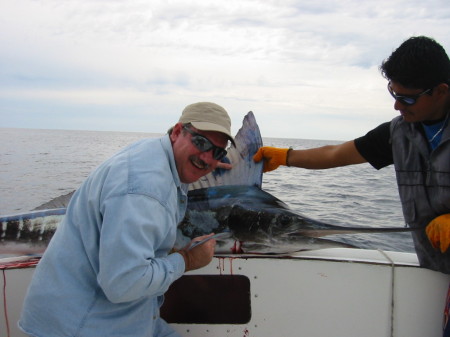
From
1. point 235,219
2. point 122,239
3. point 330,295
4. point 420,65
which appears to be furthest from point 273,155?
point 122,239

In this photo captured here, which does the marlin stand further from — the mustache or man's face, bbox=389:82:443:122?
the mustache

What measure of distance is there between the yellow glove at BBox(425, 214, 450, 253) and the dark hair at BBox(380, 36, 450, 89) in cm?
57

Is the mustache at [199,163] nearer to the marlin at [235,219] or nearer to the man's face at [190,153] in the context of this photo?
the man's face at [190,153]

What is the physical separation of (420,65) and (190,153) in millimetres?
1068

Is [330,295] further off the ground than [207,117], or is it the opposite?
[207,117]

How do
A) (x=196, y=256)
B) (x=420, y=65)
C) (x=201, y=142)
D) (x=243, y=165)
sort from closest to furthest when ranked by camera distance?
1. (x=201, y=142)
2. (x=196, y=256)
3. (x=420, y=65)
4. (x=243, y=165)

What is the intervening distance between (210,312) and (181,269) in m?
0.87

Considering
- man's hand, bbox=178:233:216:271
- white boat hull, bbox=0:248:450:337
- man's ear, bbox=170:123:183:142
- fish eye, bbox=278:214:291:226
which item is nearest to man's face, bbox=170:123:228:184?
man's ear, bbox=170:123:183:142

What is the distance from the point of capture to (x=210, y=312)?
90.7 inches

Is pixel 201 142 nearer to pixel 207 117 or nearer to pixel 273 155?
pixel 207 117

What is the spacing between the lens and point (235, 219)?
2275mm

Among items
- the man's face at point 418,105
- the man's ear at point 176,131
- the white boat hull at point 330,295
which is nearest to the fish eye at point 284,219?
the white boat hull at point 330,295

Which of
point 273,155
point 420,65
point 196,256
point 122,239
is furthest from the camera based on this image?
point 273,155

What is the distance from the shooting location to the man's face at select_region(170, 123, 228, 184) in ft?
4.91
